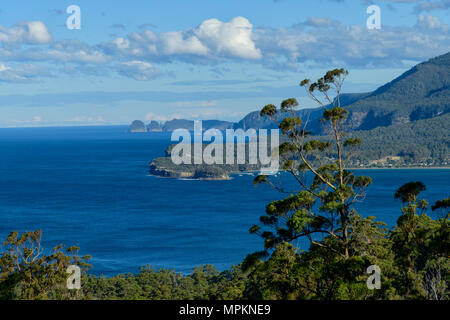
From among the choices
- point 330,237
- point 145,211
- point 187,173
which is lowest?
point 330,237

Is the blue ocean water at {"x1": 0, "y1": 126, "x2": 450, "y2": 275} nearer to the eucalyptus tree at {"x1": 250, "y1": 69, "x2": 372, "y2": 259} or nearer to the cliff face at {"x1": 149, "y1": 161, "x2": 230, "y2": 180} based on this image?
the cliff face at {"x1": 149, "y1": 161, "x2": 230, "y2": 180}

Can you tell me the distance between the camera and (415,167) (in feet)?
564

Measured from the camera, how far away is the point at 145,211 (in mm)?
98562

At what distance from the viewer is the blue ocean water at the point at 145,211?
69.1 m

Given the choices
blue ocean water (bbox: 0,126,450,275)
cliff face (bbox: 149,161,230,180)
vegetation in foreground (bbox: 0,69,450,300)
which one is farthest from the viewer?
cliff face (bbox: 149,161,230,180)

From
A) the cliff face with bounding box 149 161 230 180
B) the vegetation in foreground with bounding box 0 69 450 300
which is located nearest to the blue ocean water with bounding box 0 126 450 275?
the cliff face with bounding box 149 161 230 180

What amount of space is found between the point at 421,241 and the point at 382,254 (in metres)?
1.74

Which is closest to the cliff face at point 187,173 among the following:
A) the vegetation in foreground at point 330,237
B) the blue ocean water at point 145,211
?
the blue ocean water at point 145,211

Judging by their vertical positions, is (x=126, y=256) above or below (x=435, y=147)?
below

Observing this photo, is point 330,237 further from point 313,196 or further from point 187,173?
point 187,173

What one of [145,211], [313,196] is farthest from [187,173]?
[313,196]

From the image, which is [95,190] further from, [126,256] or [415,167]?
[415,167]

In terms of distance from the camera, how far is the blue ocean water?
69125 millimetres
